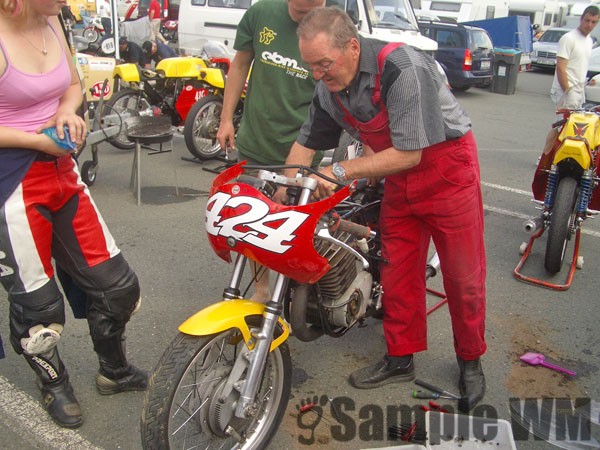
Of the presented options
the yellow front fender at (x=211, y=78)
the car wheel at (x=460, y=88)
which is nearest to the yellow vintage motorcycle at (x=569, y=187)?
the yellow front fender at (x=211, y=78)

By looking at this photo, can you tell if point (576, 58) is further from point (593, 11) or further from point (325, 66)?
point (325, 66)

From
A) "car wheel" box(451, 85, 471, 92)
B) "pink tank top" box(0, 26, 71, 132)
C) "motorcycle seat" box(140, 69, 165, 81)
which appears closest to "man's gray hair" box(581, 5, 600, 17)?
"motorcycle seat" box(140, 69, 165, 81)

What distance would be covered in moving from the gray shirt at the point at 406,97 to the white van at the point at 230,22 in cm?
859

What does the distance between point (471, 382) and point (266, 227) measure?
1.50 metres

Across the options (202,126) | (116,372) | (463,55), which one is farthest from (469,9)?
(116,372)

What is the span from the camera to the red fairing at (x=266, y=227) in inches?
85.4

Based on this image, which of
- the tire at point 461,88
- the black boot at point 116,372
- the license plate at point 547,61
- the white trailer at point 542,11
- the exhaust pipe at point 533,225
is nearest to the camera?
the black boot at point 116,372

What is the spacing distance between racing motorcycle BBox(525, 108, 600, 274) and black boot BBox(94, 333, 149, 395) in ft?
9.41

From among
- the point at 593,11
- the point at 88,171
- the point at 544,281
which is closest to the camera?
the point at 544,281

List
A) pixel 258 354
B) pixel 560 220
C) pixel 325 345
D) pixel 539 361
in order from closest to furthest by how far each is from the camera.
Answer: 1. pixel 258 354
2. pixel 539 361
3. pixel 325 345
4. pixel 560 220

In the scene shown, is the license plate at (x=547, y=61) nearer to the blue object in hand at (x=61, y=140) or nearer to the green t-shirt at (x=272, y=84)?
the green t-shirt at (x=272, y=84)

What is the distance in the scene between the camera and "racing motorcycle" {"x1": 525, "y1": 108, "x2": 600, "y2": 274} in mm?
4254

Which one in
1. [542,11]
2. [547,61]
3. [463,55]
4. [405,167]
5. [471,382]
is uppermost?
[542,11]

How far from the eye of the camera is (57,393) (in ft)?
9.00
